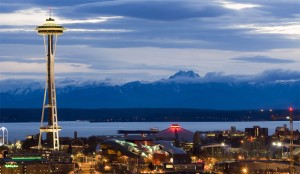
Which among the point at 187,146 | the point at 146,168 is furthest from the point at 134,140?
the point at 146,168

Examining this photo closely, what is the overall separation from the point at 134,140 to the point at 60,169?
22869 mm

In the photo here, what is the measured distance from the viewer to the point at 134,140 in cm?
7788

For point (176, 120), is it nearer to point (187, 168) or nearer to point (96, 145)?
point (96, 145)

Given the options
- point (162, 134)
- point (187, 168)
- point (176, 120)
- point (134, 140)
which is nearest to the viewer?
point (187, 168)

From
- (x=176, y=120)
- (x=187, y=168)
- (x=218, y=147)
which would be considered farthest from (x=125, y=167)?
(x=176, y=120)

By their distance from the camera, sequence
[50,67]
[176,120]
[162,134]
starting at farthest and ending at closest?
1. [176,120]
2. [162,134]
3. [50,67]

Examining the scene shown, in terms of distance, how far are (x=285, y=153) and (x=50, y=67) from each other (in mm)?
15245

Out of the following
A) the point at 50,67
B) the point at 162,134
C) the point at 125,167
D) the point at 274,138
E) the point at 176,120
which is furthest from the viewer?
the point at 176,120

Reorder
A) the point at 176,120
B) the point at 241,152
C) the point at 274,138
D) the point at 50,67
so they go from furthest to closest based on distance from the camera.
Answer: the point at 176,120 → the point at 274,138 → the point at 241,152 → the point at 50,67

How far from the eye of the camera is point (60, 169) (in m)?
55.2

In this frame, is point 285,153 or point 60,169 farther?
point 285,153

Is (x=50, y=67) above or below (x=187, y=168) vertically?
above

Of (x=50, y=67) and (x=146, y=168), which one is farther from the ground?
(x=50, y=67)

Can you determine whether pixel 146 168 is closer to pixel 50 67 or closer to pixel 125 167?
pixel 125 167
